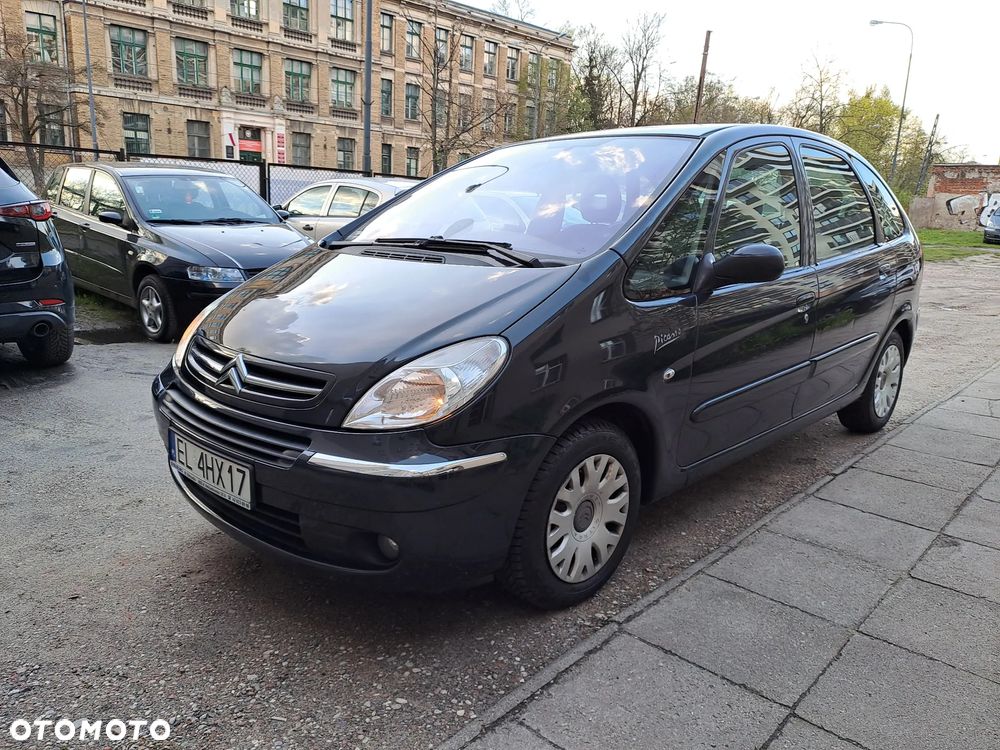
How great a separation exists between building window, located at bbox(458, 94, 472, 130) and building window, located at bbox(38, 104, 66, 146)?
20.8 meters

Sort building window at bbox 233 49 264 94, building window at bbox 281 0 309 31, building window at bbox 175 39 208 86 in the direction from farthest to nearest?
building window at bbox 281 0 309 31
building window at bbox 233 49 264 94
building window at bbox 175 39 208 86

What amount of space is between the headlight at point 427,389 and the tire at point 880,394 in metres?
3.13

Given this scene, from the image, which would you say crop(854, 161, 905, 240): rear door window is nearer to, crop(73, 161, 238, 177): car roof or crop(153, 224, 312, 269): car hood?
crop(153, 224, 312, 269): car hood

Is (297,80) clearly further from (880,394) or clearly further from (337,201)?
(880,394)

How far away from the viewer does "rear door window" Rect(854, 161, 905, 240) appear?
14.6 feet

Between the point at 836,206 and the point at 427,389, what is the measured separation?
111 inches

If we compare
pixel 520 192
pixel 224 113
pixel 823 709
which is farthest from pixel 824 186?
pixel 224 113

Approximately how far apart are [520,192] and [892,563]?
2.21 meters

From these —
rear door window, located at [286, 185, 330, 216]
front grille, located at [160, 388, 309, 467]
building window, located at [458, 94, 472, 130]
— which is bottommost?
front grille, located at [160, 388, 309, 467]

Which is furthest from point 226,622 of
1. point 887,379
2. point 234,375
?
point 887,379

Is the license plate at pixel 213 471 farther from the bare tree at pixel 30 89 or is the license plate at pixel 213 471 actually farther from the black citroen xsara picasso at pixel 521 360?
the bare tree at pixel 30 89

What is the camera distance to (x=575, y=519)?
2619 mm

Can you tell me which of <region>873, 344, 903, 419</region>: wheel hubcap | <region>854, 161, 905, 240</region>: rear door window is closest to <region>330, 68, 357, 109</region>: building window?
<region>854, 161, 905, 240</region>: rear door window

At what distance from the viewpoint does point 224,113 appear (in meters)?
43.7
